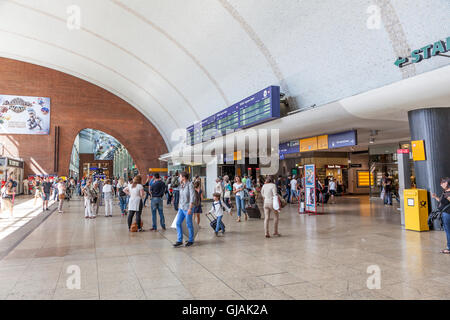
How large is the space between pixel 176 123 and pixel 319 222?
61.5 feet

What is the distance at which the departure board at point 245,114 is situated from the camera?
11266 mm

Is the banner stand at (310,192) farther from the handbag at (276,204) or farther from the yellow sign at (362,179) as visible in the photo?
the yellow sign at (362,179)

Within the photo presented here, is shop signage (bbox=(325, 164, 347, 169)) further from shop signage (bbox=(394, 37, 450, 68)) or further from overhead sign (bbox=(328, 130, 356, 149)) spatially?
shop signage (bbox=(394, 37, 450, 68))

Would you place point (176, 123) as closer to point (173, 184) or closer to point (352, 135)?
point (173, 184)

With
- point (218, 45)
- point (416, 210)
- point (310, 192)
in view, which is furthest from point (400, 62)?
point (218, 45)

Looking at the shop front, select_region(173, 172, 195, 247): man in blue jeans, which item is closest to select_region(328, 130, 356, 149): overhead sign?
select_region(173, 172, 195, 247): man in blue jeans

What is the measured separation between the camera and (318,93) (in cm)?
1098

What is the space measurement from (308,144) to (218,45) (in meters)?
5.94

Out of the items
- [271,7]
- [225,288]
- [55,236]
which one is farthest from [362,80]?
[55,236]

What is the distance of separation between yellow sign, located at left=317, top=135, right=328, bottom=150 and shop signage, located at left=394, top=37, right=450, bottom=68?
4512 mm

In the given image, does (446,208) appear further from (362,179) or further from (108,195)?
(362,179)

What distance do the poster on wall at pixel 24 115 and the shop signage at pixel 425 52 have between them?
2927cm

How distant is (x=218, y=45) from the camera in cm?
1399

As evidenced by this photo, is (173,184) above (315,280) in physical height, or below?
above
